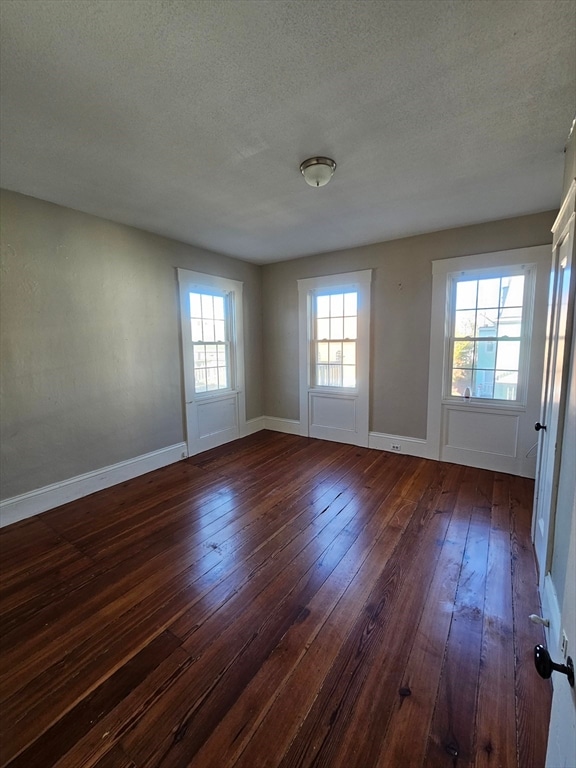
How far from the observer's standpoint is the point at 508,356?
339 centimetres

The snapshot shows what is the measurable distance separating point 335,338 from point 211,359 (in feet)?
5.74

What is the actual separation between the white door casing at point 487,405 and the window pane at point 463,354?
0.31ft

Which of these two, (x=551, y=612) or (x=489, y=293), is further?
(x=489, y=293)

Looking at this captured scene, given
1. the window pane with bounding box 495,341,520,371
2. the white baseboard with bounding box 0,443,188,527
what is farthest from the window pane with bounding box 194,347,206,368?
the window pane with bounding box 495,341,520,371

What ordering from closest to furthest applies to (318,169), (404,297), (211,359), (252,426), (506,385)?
(318,169) < (506,385) < (404,297) < (211,359) < (252,426)

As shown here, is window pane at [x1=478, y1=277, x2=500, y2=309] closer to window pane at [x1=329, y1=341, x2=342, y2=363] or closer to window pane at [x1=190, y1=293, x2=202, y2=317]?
window pane at [x1=329, y1=341, x2=342, y2=363]

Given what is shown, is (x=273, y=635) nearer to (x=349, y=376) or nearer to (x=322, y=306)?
(x=349, y=376)

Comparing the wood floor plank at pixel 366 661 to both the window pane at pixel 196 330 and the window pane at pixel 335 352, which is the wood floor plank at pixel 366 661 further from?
the window pane at pixel 196 330

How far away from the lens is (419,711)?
4.16 feet

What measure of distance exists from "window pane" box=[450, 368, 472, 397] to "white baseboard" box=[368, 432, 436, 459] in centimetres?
69

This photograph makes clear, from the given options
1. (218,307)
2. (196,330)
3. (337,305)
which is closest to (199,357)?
(196,330)

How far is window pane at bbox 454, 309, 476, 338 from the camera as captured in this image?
11.7 feet

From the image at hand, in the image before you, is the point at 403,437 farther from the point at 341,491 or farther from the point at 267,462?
the point at 267,462

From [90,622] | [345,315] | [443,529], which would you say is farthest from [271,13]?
[345,315]
